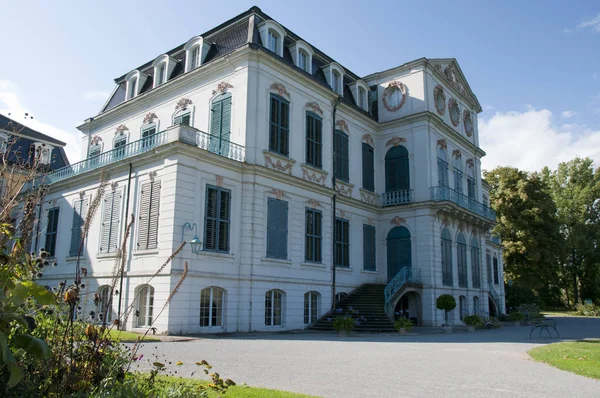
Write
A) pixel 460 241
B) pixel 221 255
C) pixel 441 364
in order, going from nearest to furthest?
pixel 441 364
pixel 221 255
pixel 460 241

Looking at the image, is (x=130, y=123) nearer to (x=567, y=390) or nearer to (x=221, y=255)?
(x=221, y=255)

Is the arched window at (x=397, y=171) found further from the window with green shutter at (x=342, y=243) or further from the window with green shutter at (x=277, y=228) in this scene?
the window with green shutter at (x=277, y=228)

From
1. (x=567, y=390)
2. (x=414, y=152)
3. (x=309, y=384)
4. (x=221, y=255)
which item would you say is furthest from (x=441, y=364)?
(x=414, y=152)

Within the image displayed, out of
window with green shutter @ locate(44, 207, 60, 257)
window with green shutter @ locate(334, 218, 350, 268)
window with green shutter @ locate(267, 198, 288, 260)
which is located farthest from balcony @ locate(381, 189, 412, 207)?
window with green shutter @ locate(44, 207, 60, 257)

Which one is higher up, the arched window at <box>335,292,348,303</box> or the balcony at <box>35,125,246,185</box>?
the balcony at <box>35,125,246,185</box>

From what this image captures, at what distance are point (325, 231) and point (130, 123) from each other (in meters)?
11.3

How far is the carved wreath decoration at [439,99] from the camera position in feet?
92.7

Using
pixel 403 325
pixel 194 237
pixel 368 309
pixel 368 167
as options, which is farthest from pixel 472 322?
pixel 194 237

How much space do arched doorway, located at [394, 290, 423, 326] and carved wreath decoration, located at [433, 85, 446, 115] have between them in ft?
34.0

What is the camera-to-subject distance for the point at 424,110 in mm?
26719

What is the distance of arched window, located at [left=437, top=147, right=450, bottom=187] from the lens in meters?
27.6

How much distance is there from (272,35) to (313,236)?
8.76 meters

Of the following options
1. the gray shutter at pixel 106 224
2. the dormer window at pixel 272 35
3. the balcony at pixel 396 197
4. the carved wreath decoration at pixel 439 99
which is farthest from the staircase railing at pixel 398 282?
the gray shutter at pixel 106 224

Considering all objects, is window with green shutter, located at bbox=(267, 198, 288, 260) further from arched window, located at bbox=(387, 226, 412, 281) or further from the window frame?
arched window, located at bbox=(387, 226, 412, 281)
